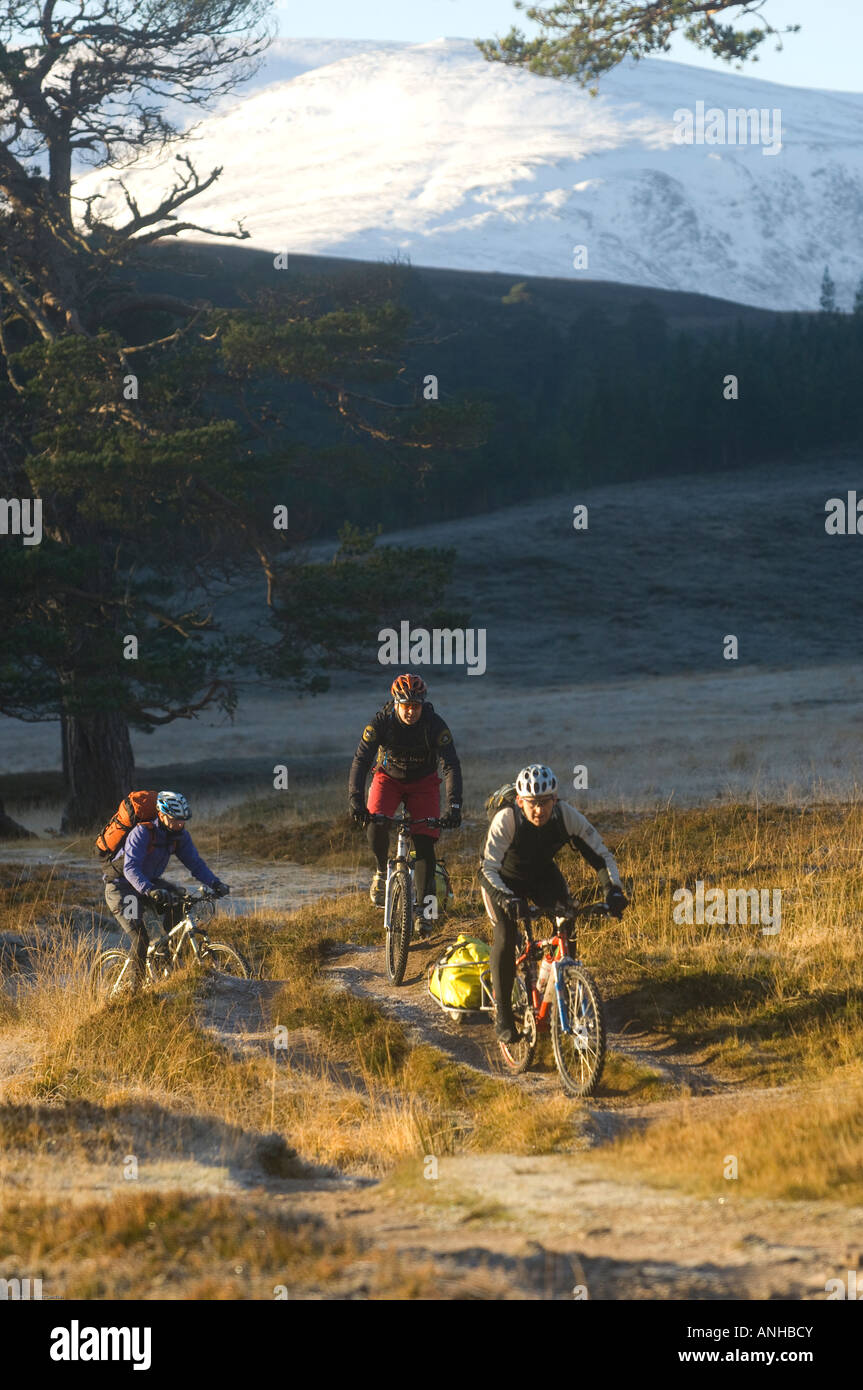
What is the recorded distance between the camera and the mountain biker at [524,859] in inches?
332

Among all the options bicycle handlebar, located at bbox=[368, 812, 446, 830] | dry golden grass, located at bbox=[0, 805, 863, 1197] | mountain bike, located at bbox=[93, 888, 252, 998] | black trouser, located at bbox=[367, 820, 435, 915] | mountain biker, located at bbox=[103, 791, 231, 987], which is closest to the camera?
dry golden grass, located at bbox=[0, 805, 863, 1197]

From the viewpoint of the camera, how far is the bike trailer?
9836mm

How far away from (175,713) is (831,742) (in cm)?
1410

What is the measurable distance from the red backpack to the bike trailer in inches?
98.4

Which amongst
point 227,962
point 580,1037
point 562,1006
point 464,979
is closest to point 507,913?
point 562,1006

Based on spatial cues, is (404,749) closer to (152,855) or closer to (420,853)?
(420,853)

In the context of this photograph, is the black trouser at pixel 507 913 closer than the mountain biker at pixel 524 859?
No

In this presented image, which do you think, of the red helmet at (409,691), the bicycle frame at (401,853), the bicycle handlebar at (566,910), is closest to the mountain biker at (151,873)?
the bicycle frame at (401,853)

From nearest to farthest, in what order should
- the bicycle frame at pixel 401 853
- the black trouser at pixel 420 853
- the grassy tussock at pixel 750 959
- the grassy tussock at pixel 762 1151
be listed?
the grassy tussock at pixel 762 1151 < the grassy tussock at pixel 750 959 < the bicycle frame at pixel 401 853 < the black trouser at pixel 420 853

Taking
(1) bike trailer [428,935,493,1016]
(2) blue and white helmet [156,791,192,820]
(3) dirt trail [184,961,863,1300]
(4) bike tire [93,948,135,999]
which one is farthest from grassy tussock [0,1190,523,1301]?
(4) bike tire [93,948,135,999]

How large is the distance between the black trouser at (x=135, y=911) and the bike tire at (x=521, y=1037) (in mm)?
3097

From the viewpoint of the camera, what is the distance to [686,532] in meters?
76.9

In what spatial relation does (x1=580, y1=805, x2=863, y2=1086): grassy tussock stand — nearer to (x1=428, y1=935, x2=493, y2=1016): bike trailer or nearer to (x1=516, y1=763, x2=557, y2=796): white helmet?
(x1=428, y1=935, x2=493, y2=1016): bike trailer

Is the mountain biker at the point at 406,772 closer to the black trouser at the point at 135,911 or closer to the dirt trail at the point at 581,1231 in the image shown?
the black trouser at the point at 135,911
